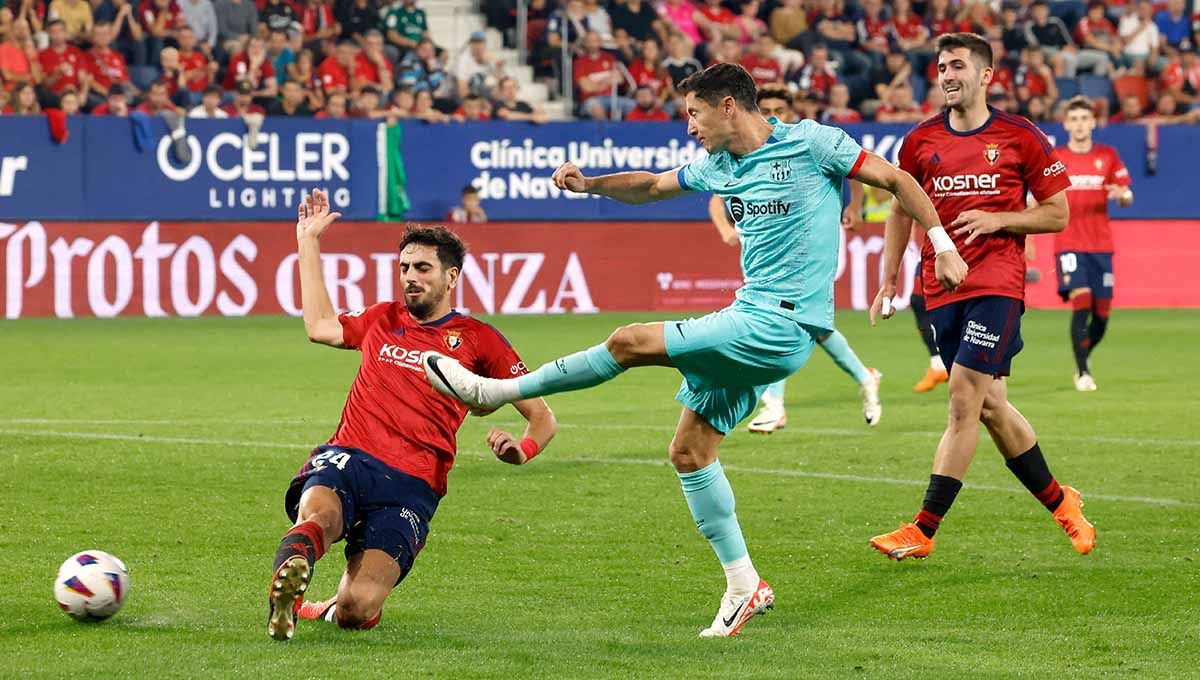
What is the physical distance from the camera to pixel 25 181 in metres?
22.5

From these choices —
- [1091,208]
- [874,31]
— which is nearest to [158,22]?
[874,31]

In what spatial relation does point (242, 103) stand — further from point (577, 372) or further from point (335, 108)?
point (577, 372)

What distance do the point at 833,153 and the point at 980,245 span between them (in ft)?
6.02

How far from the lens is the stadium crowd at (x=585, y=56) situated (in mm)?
23172

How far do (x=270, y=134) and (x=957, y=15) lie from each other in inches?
439

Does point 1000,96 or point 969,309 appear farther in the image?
point 1000,96

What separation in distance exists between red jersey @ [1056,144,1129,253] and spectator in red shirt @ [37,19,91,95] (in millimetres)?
12759

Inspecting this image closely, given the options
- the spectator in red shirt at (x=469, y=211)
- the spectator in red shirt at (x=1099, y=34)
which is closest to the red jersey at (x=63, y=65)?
the spectator in red shirt at (x=469, y=211)

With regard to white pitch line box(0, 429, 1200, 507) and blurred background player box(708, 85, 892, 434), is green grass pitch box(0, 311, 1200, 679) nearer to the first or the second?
white pitch line box(0, 429, 1200, 507)

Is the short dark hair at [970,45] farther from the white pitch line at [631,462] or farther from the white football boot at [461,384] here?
the white football boot at [461,384]

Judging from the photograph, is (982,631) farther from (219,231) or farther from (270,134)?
→ (270,134)

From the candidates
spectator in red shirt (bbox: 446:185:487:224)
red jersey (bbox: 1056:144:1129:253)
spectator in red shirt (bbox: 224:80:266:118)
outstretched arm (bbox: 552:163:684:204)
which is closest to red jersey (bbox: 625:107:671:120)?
spectator in red shirt (bbox: 446:185:487:224)

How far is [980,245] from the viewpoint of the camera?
26.8ft

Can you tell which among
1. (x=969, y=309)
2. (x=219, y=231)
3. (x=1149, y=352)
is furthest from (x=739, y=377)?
(x=219, y=231)
